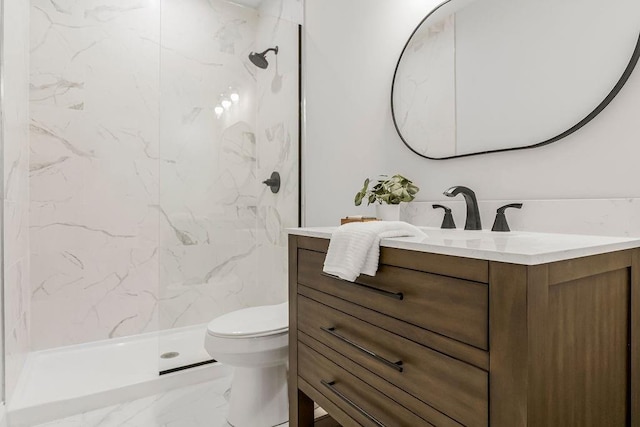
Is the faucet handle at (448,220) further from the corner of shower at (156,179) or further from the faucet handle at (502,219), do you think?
the corner of shower at (156,179)

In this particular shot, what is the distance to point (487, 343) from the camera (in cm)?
75

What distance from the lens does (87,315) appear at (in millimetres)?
2418

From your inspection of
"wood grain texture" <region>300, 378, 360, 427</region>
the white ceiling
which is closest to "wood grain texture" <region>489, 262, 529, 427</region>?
"wood grain texture" <region>300, 378, 360, 427</region>

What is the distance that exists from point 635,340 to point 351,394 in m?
0.74

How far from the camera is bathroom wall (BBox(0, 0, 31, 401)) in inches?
66.7

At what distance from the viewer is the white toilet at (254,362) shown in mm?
1622

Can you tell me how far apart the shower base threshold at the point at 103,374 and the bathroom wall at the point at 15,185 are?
0.10 meters

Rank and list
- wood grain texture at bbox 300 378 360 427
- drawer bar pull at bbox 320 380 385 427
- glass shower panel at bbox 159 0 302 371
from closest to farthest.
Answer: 1. drawer bar pull at bbox 320 380 385 427
2. wood grain texture at bbox 300 378 360 427
3. glass shower panel at bbox 159 0 302 371

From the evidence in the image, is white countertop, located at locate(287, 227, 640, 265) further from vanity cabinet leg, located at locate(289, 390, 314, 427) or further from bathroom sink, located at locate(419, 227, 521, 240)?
vanity cabinet leg, located at locate(289, 390, 314, 427)

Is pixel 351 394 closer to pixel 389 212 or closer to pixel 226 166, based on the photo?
pixel 389 212

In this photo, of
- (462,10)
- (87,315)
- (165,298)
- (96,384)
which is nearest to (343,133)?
(462,10)

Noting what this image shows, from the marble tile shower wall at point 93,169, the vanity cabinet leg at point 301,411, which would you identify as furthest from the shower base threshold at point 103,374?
the vanity cabinet leg at point 301,411

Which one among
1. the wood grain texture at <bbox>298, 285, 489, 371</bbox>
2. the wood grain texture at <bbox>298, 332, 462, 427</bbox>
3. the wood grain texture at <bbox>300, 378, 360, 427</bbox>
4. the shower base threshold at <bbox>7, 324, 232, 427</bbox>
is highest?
the wood grain texture at <bbox>298, 285, 489, 371</bbox>

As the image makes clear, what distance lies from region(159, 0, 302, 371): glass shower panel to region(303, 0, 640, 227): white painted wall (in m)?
0.25
